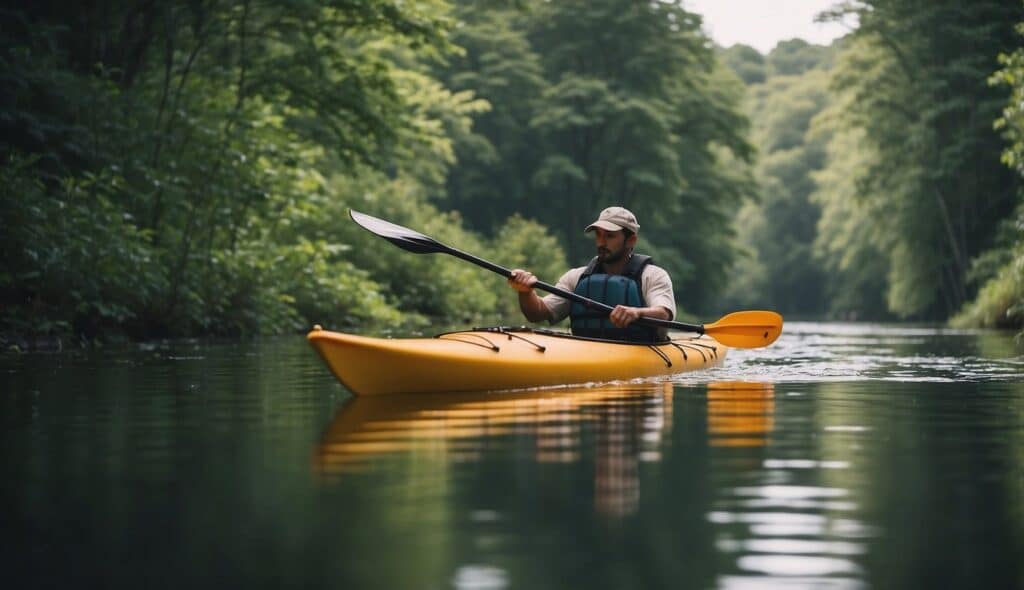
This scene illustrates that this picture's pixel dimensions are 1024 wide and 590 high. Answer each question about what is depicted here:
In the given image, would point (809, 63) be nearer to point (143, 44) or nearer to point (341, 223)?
point (341, 223)

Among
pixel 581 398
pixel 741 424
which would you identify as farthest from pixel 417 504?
pixel 581 398

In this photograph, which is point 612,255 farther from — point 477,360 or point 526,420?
point 526,420

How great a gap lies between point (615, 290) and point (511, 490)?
203 inches

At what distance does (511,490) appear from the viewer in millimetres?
3840

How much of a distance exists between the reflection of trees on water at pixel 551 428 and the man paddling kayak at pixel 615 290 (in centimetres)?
113

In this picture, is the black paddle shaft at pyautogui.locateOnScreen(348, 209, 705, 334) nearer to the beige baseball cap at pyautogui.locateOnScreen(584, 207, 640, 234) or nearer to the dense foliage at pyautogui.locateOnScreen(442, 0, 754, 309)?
the beige baseball cap at pyautogui.locateOnScreen(584, 207, 640, 234)

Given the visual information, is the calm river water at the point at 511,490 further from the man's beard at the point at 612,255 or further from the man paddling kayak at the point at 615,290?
the man's beard at the point at 612,255

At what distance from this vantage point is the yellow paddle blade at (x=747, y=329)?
9.65 meters

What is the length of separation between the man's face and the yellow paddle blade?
938 mm

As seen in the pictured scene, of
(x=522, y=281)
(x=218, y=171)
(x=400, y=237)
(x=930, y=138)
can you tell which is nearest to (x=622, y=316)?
(x=522, y=281)

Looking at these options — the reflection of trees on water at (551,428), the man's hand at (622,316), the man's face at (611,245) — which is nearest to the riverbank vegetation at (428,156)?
the man's face at (611,245)

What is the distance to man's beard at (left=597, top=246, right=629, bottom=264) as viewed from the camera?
917 centimetres

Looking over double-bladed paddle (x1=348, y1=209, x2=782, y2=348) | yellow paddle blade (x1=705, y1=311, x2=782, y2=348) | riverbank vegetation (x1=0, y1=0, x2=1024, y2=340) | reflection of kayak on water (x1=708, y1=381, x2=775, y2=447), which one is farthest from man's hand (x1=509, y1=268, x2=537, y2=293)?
riverbank vegetation (x1=0, y1=0, x2=1024, y2=340)

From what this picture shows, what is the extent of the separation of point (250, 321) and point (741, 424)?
10.6 meters
